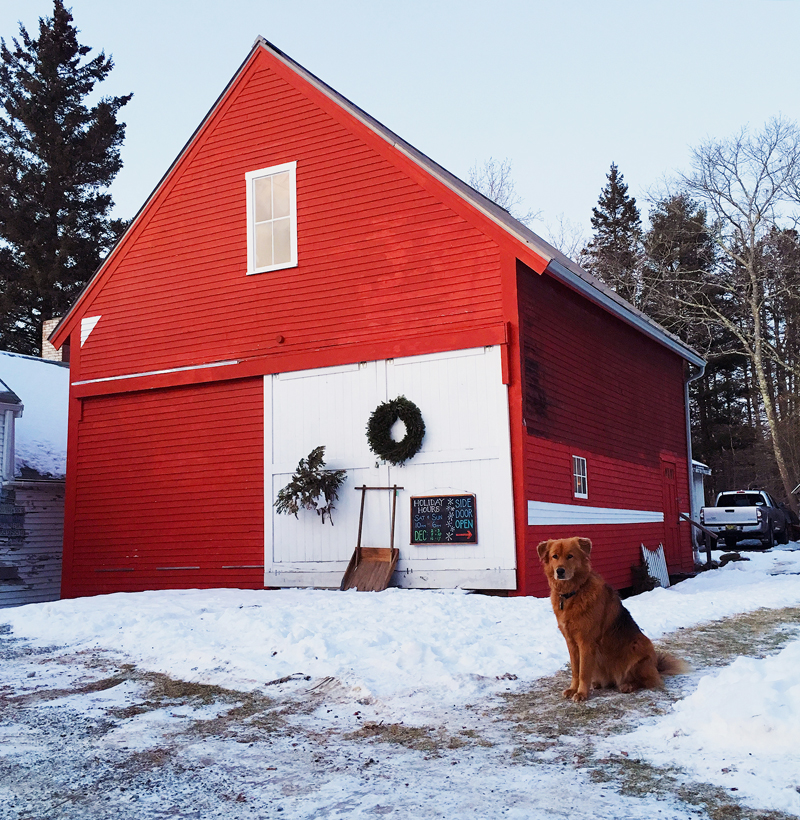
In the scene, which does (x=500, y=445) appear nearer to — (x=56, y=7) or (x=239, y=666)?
(x=239, y=666)

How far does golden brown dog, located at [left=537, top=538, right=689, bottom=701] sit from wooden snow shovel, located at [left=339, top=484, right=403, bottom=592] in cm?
645

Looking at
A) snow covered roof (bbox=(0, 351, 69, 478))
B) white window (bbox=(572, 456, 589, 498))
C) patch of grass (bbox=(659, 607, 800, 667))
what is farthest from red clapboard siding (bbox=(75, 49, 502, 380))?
patch of grass (bbox=(659, 607, 800, 667))

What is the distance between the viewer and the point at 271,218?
48.9ft

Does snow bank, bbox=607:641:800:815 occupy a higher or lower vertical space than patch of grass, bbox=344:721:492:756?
higher

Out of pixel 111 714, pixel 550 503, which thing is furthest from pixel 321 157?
pixel 111 714

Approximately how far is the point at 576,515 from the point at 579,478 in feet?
2.51

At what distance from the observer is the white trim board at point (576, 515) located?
41.2 ft

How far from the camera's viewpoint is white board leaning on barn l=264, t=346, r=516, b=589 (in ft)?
40.5

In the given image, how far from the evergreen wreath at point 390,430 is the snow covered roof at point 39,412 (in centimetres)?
879

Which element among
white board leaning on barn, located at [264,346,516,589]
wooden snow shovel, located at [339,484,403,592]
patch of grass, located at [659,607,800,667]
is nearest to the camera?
patch of grass, located at [659,607,800,667]

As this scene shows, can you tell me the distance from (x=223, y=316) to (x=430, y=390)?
4062 mm

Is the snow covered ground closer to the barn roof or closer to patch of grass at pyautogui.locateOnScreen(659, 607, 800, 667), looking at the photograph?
patch of grass at pyautogui.locateOnScreen(659, 607, 800, 667)

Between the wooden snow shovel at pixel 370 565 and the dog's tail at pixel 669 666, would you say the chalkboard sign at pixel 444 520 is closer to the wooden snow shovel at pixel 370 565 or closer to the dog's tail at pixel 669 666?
the wooden snow shovel at pixel 370 565

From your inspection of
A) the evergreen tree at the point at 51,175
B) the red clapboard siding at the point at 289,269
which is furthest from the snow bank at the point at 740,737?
the evergreen tree at the point at 51,175
